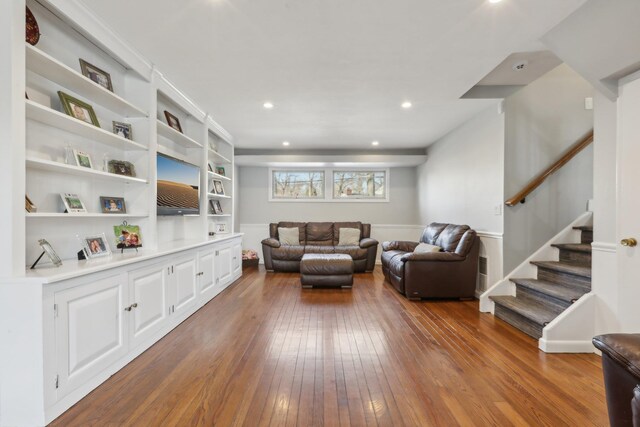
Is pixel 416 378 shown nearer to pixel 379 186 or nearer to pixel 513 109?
pixel 513 109

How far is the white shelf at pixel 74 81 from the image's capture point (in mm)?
1878

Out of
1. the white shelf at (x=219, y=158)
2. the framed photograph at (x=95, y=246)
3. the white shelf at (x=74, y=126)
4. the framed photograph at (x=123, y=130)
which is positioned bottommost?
the framed photograph at (x=95, y=246)

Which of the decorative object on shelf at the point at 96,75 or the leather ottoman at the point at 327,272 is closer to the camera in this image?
the decorative object on shelf at the point at 96,75

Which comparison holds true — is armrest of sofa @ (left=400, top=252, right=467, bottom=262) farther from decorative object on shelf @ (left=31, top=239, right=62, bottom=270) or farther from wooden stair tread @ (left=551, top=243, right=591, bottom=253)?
decorative object on shelf @ (left=31, top=239, right=62, bottom=270)

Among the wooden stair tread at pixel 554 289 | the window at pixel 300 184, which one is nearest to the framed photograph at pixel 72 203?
the wooden stair tread at pixel 554 289

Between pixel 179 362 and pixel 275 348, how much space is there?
75 cm

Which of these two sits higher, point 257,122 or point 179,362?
point 257,122

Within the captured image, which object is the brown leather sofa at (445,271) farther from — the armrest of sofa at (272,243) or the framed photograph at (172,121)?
the framed photograph at (172,121)

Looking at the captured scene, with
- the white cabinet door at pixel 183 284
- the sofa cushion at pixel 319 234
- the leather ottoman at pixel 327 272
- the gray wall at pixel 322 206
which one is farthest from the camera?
the gray wall at pixel 322 206

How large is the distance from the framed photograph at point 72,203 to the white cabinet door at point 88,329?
56 cm

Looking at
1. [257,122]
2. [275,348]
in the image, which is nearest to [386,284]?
[275,348]

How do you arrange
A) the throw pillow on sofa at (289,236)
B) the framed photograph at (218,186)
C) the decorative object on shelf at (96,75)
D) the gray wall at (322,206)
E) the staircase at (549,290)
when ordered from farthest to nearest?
the gray wall at (322,206)
the throw pillow on sofa at (289,236)
the framed photograph at (218,186)
the staircase at (549,290)
the decorative object on shelf at (96,75)

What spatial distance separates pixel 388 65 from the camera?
286 centimetres

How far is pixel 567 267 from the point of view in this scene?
3127mm
